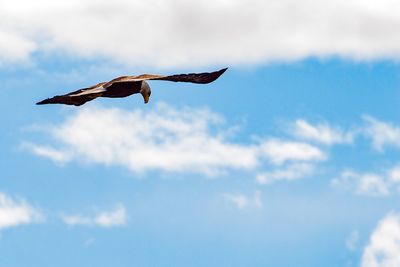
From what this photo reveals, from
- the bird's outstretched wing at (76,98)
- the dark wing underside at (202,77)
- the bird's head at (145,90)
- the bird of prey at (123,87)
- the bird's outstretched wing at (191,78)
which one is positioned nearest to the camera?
the bird's outstretched wing at (76,98)

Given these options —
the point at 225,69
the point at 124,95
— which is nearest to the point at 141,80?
the point at 124,95

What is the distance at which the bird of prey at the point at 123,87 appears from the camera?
736 inches

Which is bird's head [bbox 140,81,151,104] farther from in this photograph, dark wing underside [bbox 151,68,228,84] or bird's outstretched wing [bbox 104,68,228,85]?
dark wing underside [bbox 151,68,228,84]

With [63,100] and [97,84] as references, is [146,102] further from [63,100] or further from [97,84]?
[63,100]

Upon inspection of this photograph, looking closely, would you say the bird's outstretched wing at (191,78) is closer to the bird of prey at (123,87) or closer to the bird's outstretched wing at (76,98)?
the bird of prey at (123,87)

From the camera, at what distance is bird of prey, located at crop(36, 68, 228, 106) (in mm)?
→ 18703

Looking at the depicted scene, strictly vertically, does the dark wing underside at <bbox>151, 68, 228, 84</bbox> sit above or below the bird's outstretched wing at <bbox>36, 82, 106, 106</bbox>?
above

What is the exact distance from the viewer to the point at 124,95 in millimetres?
20219

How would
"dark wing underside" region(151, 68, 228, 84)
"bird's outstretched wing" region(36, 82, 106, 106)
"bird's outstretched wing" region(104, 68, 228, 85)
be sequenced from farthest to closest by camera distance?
"dark wing underside" region(151, 68, 228, 84), "bird's outstretched wing" region(104, 68, 228, 85), "bird's outstretched wing" region(36, 82, 106, 106)

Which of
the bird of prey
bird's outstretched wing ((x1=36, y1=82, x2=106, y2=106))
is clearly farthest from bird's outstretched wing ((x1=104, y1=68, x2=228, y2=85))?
bird's outstretched wing ((x1=36, y1=82, x2=106, y2=106))

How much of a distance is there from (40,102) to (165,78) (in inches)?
131

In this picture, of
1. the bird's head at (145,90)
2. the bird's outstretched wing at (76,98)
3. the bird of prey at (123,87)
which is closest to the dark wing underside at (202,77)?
the bird of prey at (123,87)

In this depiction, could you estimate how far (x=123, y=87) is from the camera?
20.2 m

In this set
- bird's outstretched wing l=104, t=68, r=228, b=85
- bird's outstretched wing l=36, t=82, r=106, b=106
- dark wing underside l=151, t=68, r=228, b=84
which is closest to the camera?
bird's outstretched wing l=36, t=82, r=106, b=106
